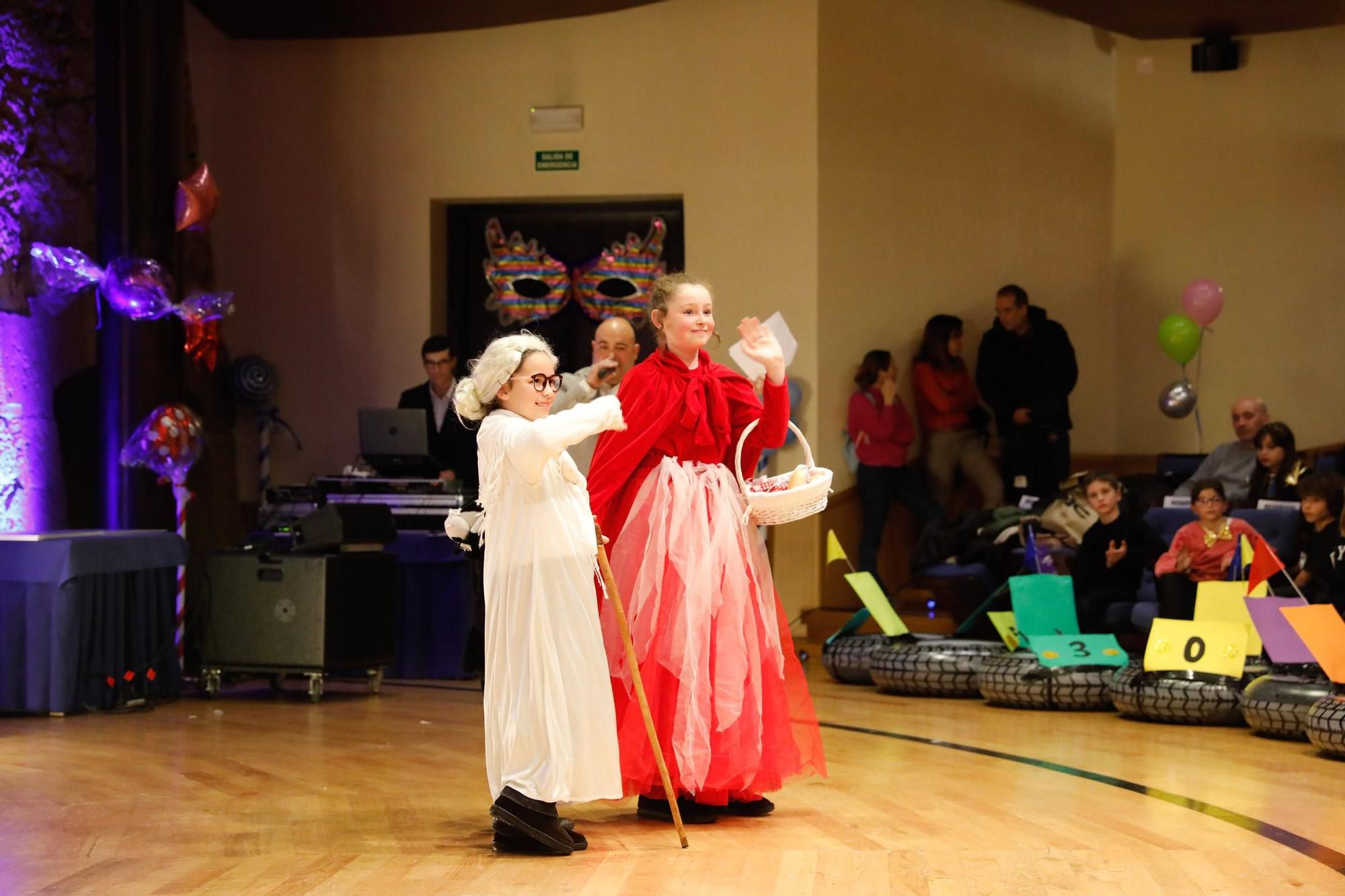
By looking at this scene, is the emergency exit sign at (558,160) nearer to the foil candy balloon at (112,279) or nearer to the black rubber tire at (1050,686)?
the foil candy balloon at (112,279)

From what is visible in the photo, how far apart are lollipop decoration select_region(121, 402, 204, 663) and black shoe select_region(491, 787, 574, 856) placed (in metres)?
3.84

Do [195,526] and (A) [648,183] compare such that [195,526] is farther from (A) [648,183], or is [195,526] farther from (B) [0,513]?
(A) [648,183]

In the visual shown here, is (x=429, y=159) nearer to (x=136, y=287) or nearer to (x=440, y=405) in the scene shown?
(x=440, y=405)

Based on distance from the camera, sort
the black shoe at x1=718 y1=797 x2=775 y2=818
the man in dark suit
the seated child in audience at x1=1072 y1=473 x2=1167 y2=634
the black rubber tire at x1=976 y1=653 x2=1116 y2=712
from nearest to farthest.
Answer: the black shoe at x1=718 y1=797 x2=775 y2=818, the black rubber tire at x1=976 y1=653 x2=1116 y2=712, the seated child in audience at x1=1072 y1=473 x2=1167 y2=634, the man in dark suit

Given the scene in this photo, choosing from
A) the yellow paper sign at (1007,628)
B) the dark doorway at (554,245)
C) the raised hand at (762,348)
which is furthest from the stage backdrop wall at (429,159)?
the raised hand at (762,348)

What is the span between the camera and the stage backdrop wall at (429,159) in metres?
9.58

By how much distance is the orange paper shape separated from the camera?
5.62 meters

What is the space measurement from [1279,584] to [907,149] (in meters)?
3.87

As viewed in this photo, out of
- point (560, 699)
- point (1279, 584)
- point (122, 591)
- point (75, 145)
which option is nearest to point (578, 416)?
point (560, 699)

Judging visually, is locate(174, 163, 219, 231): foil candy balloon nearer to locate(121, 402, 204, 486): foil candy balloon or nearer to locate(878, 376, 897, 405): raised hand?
locate(121, 402, 204, 486): foil candy balloon

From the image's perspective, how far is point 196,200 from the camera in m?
7.73

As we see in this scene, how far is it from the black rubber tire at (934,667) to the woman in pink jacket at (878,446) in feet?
6.13

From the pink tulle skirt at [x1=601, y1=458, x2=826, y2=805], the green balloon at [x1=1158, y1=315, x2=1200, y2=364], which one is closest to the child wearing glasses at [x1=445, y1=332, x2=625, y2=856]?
the pink tulle skirt at [x1=601, y1=458, x2=826, y2=805]

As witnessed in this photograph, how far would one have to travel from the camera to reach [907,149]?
9984mm
